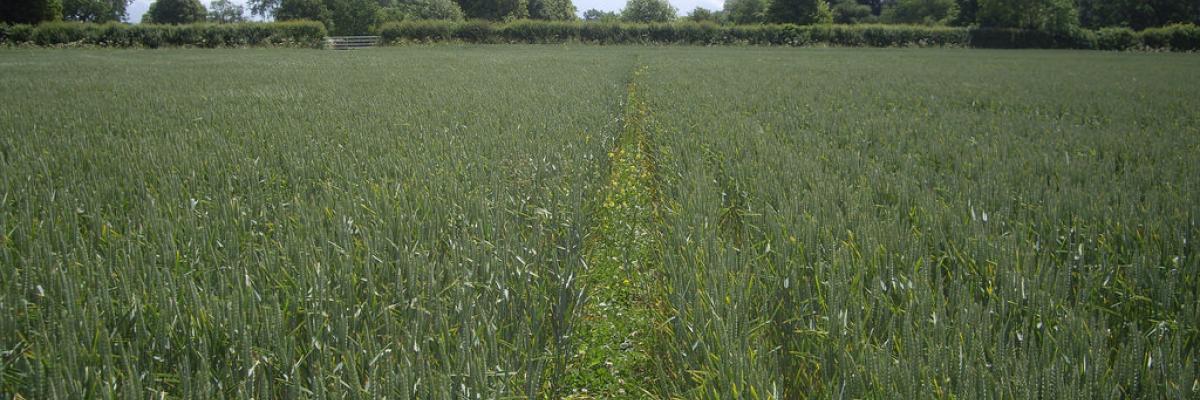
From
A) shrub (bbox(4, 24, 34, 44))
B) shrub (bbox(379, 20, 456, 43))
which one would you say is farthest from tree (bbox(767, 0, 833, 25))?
shrub (bbox(4, 24, 34, 44))

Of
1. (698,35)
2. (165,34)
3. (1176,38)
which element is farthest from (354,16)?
(1176,38)

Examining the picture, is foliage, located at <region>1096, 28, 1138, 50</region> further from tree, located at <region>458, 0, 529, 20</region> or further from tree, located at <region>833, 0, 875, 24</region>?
tree, located at <region>458, 0, 529, 20</region>

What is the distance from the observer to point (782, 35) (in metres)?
46.9

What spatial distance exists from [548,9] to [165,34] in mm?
48820

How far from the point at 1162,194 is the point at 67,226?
4.58m

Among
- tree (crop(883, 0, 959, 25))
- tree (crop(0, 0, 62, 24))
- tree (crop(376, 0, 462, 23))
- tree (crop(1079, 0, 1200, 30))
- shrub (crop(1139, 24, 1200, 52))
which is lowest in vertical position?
shrub (crop(1139, 24, 1200, 52))

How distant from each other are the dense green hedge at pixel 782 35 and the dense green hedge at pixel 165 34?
5234 mm

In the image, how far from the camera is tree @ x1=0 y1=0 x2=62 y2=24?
1532 inches

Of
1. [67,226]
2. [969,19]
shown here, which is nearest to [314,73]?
[67,226]

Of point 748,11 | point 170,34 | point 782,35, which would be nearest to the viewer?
point 170,34

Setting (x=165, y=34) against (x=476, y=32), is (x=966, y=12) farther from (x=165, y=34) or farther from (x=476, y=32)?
(x=165, y=34)

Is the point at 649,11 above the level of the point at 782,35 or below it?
above

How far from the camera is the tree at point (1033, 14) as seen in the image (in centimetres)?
4850

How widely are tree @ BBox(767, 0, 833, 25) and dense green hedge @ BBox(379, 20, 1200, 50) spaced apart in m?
14.9
